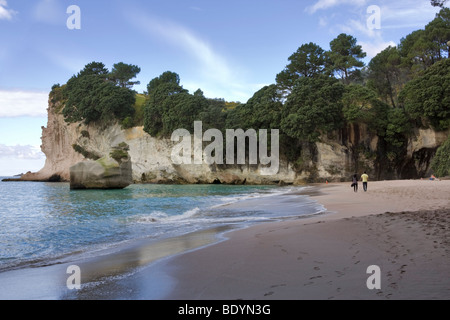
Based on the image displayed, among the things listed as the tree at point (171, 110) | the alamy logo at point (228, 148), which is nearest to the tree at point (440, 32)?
the alamy logo at point (228, 148)

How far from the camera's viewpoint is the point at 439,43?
43.5 metres

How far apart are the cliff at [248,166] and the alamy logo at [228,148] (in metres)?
1.20

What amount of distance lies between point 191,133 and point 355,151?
26.6m

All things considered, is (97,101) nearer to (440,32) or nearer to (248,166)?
(248,166)

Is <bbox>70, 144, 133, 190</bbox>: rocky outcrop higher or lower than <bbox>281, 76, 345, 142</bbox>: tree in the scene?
lower

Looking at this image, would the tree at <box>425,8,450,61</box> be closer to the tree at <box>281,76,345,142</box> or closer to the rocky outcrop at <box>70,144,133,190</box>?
the tree at <box>281,76,345,142</box>

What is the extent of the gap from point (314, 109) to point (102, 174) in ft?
93.0

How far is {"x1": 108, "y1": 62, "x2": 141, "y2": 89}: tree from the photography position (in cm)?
7725

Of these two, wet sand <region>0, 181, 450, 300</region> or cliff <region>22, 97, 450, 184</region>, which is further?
cliff <region>22, 97, 450, 184</region>

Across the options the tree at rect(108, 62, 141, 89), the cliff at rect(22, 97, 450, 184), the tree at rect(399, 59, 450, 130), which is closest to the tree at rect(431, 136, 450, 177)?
the tree at rect(399, 59, 450, 130)

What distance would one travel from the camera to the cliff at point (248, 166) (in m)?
46.2

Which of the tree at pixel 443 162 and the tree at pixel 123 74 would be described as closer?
the tree at pixel 443 162

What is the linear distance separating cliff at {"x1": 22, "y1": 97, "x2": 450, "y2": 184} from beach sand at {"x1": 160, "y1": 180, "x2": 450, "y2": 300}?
41.5 m

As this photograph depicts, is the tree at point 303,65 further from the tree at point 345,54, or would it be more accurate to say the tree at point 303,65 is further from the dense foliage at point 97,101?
the dense foliage at point 97,101
